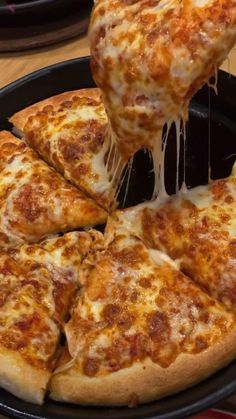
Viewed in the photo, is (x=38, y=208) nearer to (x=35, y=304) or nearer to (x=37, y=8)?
(x=35, y=304)

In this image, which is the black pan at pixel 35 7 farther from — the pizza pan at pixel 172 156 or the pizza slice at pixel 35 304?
the pizza slice at pixel 35 304

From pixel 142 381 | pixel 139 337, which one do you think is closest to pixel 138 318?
pixel 139 337

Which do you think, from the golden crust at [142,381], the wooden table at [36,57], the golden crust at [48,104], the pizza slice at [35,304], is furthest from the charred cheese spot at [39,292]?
the wooden table at [36,57]

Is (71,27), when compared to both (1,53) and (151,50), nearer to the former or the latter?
(1,53)

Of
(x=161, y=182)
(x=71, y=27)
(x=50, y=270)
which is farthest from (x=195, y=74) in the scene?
(x=71, y=27)

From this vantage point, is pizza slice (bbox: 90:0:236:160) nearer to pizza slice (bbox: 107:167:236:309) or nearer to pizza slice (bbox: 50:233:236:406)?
pizza slice (bbox: 107:167:236:309)
